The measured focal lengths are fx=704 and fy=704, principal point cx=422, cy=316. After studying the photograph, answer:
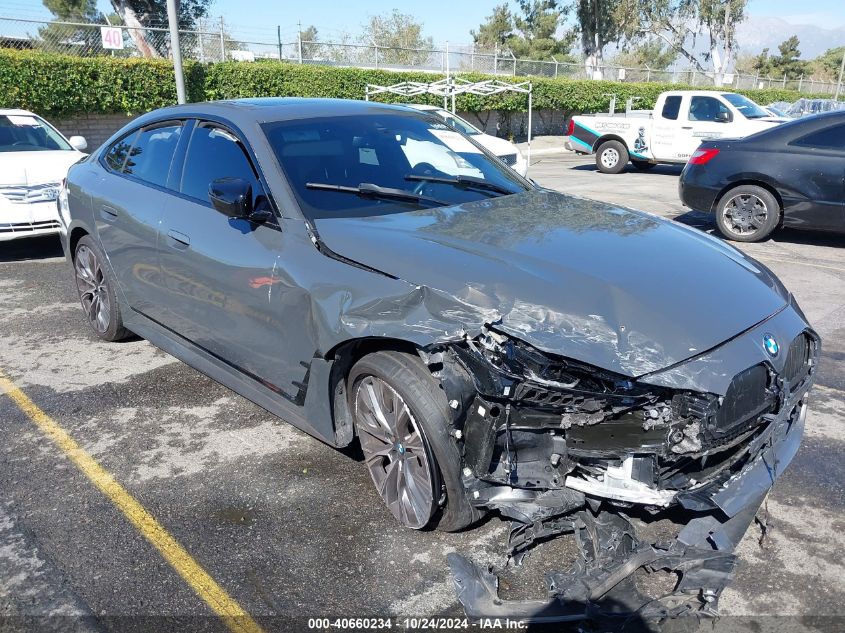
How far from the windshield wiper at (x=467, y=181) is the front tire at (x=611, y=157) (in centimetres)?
1295

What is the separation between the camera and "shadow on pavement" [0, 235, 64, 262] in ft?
26.7

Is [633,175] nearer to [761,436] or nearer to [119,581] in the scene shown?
[761,436]

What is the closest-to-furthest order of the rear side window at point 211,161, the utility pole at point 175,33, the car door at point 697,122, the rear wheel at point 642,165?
the rear side window at point 211,161
the utility pole at point 175,33
the car door at point 697,122
the rear wheel at point 642,165

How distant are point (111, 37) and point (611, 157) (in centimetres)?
1163

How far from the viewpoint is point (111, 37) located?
15727 millimetres

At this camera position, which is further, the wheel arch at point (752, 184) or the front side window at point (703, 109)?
the front side window at point (703, 109)

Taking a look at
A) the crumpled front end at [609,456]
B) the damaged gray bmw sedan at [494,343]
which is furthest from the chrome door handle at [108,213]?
the crumpled front end at [609,456]

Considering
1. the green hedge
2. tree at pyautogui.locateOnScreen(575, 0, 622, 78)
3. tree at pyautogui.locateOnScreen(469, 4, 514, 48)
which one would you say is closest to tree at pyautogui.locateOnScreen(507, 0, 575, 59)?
tree at pyautogui.locateOnScreen(469, 4, 514, 48)

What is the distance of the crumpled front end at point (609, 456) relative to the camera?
8.10 ft

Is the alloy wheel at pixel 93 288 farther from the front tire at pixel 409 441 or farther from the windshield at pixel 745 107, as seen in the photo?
the windshield at pixel 745 107

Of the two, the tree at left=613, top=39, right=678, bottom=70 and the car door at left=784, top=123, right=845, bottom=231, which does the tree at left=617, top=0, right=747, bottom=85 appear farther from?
the car door at left=784, top=123, right=845, bottom=231

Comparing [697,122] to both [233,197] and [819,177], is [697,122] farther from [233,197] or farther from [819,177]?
[233,197]

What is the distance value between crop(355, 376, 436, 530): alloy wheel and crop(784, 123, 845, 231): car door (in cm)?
676

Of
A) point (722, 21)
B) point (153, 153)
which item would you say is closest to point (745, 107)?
point (153, 153)
